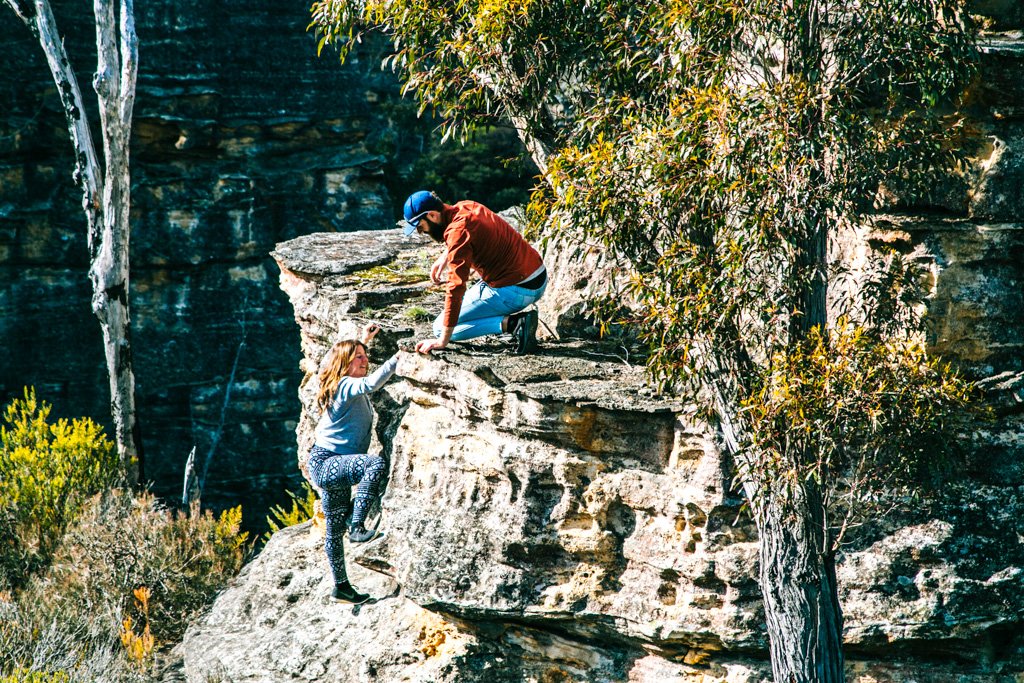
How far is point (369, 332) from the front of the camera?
909cm

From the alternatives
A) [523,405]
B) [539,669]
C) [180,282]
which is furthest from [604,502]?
[180,282]

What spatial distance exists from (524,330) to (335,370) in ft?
5.04

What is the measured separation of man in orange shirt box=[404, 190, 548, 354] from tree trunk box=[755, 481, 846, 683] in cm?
255

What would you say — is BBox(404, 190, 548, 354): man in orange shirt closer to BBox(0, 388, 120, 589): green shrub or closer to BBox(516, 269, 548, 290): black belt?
BBox(516, 269, 548, 290): black belt

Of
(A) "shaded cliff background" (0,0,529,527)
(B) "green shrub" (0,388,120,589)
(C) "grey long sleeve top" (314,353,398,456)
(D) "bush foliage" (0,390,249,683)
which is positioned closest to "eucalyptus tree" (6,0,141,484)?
(B) "green shrub" (0,388,120,589)

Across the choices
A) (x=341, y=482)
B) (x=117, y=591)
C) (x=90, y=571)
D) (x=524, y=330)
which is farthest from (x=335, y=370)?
(x=90, y=571)

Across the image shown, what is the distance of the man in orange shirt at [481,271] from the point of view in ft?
25.4

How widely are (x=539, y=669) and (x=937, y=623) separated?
2.90 m

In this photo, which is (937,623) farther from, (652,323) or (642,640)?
(652,323)

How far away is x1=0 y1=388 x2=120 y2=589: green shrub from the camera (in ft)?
39.4

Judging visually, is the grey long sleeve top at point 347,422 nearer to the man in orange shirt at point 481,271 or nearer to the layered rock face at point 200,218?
the man in orange shirt at point 481,271

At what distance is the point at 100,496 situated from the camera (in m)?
12.6

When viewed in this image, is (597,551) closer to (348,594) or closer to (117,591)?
(348,594)

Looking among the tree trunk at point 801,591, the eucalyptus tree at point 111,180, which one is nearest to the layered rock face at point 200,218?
the eucalyptus tree at point 111,180
